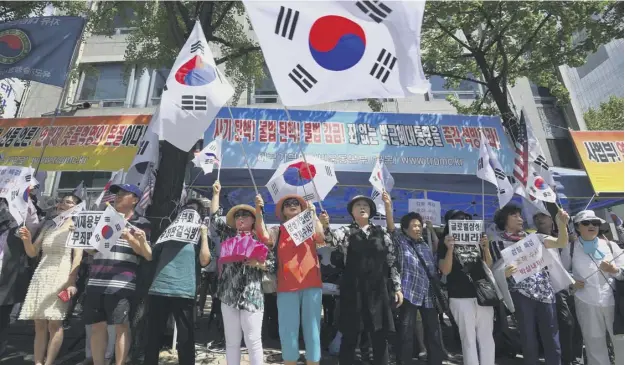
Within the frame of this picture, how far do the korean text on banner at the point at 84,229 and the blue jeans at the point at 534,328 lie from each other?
443cm

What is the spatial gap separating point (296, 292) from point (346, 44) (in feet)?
7.65

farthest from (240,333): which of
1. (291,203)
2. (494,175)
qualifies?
(494,175)

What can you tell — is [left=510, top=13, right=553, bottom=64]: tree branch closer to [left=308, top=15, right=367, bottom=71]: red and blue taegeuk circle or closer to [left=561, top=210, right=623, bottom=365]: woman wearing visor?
[left=561, top=210, right=623, bottom=365]: woman wearing visor

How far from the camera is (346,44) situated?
3562 millimetres

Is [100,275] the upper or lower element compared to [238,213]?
lower

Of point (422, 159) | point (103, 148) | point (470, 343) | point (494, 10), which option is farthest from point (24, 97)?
point (470, 343)

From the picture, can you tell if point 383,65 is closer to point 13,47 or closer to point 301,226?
point 301,226

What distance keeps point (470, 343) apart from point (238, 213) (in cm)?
271

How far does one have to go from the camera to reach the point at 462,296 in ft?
13.7

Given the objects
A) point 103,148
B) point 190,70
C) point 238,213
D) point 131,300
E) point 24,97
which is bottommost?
point 131,300

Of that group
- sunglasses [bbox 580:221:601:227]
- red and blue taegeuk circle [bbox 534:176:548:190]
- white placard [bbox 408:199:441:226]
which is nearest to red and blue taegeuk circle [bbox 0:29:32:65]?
white placard [bbox 408:199:441:226]

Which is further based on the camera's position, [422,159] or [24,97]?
[24,97]

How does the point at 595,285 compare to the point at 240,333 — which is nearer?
the point at 240,333

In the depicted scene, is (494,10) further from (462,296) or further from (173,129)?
(173,129)
